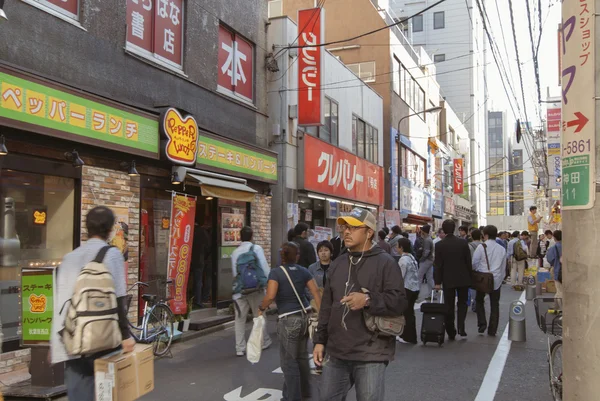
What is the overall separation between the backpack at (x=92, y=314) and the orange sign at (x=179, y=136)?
6263 mm

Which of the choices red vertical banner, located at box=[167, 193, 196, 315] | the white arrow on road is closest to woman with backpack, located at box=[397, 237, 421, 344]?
the white arrow on road

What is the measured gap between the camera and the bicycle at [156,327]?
8.36 meters

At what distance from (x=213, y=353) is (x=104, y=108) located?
13.6ft

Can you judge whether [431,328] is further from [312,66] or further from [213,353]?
[312,66]

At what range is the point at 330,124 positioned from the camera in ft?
62.3

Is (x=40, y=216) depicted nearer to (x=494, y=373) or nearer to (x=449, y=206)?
(x=494, y=373)

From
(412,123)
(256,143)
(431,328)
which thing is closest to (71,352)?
(431,328)

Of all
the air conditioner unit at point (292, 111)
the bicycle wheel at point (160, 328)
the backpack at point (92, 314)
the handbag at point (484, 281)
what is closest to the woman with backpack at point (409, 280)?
the handbag at point (484, 281)

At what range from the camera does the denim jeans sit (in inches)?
222

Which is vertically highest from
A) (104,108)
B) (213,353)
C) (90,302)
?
(104,108)

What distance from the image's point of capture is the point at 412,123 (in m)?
31.0

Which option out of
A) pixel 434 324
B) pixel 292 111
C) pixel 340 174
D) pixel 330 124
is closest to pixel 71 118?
pixel 434 324

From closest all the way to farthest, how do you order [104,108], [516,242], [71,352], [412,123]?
[71,352], [104,108], [516,242], [412,123]

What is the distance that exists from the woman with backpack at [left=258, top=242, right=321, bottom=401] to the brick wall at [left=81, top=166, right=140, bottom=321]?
12.9 feet
